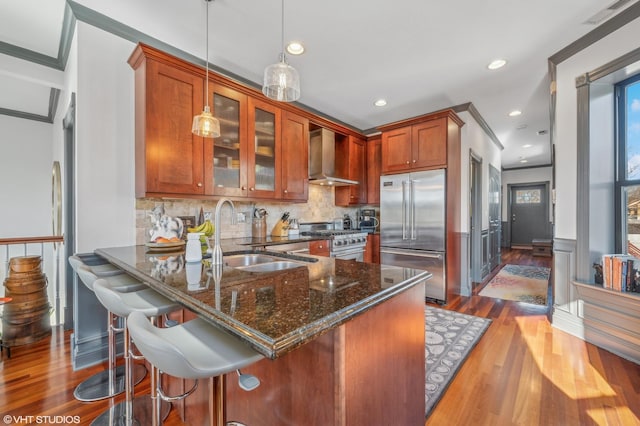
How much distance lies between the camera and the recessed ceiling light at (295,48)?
95.2 inches

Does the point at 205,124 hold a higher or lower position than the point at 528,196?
higher

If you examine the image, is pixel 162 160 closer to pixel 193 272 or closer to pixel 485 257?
pixel 193 272

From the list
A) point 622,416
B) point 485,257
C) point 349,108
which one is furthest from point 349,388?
point 485,257

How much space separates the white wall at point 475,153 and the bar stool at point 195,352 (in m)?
3.79

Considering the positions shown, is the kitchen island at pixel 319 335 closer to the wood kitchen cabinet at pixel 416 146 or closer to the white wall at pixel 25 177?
the wood kitchen cabinet at pixel 416 146

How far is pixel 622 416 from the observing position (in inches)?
60.3

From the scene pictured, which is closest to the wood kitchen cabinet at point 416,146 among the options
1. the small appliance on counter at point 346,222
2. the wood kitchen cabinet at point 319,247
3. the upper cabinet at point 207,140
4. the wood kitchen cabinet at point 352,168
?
the wood kitchen cabinet at point 352,168

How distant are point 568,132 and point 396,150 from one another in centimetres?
180

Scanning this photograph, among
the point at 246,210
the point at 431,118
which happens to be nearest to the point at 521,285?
the point at 431,118

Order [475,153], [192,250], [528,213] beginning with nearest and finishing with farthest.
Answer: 1. [192,250]
2. [475,153]
3. [528,213]

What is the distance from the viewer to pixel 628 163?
2.42 meters

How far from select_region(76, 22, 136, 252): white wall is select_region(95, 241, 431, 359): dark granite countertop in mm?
862

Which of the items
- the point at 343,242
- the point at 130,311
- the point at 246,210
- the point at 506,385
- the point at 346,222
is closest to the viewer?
the point at 130,311

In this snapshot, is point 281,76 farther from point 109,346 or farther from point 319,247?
point 319,247
